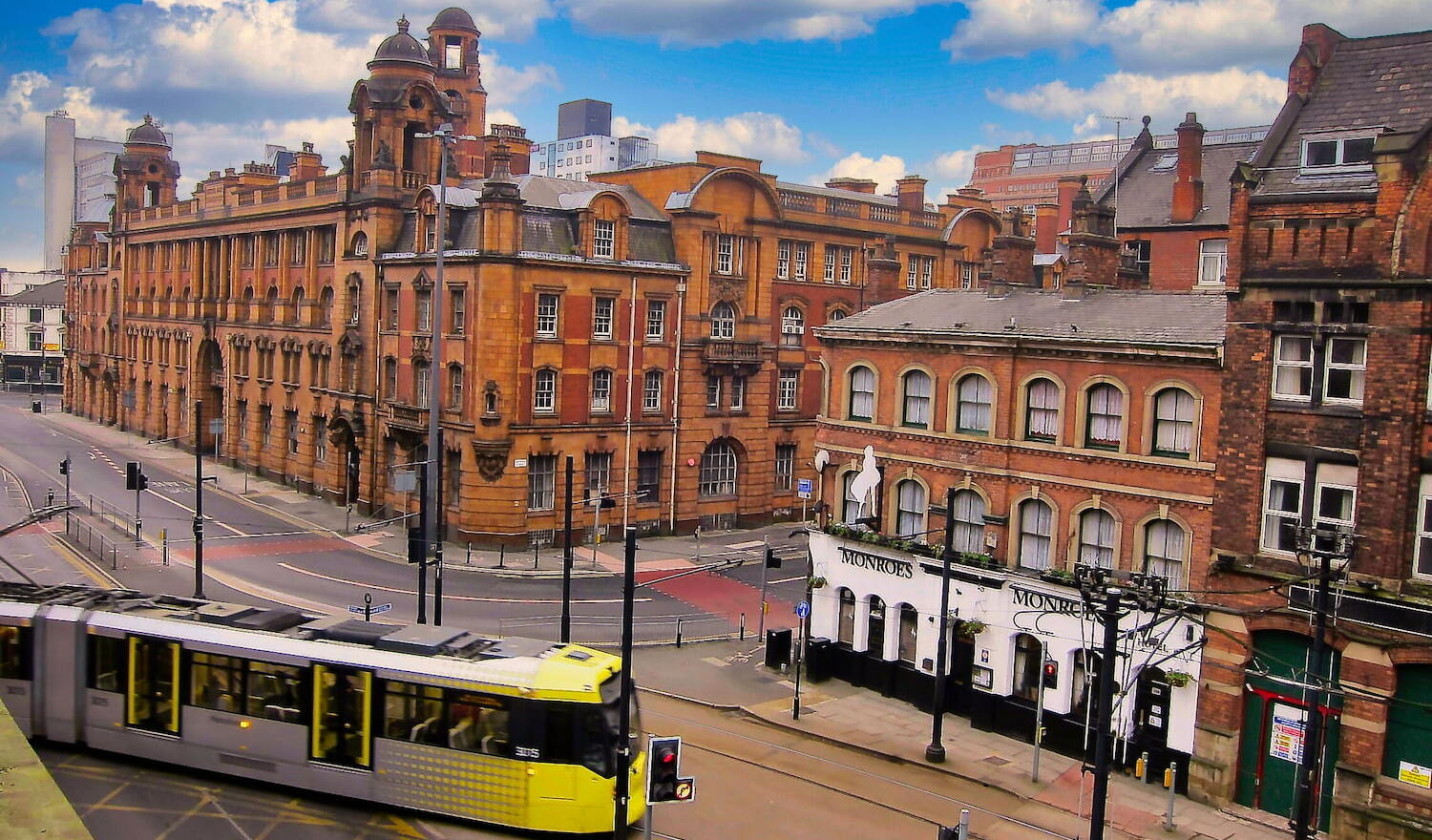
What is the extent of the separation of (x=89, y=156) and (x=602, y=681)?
554 ft

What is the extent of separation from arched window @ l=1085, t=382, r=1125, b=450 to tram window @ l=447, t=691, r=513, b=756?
16050 millimetres

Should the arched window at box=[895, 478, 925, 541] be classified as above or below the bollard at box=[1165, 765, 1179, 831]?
above

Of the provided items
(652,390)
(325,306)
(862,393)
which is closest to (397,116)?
(325,306)

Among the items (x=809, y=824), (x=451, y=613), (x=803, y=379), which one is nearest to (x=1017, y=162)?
(x=803, y=379)

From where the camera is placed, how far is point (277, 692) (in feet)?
69.6

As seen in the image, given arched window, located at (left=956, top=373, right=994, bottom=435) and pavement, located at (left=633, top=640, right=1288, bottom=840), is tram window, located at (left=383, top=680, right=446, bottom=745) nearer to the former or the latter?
pavement, located at (left=633, top=640, right=1288, bottom=840)

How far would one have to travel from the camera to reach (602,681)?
795 inches

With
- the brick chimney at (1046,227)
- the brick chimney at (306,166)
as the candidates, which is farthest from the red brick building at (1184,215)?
the brick chimney at (306,166)

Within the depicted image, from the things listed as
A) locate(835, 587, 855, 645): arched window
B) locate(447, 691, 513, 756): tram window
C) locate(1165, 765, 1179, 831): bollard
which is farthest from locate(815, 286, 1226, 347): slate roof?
locate(447, 691, 513, 756): tram window

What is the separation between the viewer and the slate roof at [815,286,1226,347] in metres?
27.6

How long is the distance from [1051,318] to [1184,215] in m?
19.8

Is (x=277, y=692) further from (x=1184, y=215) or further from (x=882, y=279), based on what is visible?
(x=1184, y=215)

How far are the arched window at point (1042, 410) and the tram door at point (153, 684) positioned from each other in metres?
20.2

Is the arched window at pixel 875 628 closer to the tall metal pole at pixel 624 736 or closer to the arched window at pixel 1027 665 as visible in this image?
the arched window at pixel 1027 665
